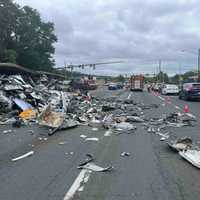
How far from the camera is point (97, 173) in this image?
8.70 meters

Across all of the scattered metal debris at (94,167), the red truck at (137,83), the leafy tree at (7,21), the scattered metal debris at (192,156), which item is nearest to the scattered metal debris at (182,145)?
the scattered metal debris at (192,156)

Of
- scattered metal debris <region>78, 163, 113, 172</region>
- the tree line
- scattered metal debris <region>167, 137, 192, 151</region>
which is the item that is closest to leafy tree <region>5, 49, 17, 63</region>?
the tree line

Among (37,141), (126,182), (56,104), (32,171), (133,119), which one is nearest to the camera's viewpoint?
(126,182)

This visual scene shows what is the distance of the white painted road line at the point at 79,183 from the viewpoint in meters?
7.07

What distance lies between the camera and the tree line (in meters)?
76.4

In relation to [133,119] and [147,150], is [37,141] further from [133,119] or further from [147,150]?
[133,119]

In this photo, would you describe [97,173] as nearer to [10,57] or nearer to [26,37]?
[10,57]

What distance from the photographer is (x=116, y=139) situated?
13.9 meters

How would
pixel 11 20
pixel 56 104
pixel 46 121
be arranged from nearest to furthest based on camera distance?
1. pixel 46 121
2. pixel 56 104
3. pixel 11 20

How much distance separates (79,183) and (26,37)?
77787 mm

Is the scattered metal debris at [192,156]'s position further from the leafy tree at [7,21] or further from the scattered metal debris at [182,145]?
the leafy tree at [7,21]

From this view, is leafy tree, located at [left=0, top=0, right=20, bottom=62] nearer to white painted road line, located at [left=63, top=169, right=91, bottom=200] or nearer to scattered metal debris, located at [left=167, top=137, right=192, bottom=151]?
scattered metal debris, located at [left=167, top=137, right=192, bottom=151]

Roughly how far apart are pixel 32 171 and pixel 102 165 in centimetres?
151

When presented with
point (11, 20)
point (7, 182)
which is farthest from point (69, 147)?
point (11, 20)
